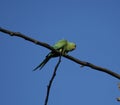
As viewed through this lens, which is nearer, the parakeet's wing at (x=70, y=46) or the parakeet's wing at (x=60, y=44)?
the parakeet's wing at (x=60, y=44)

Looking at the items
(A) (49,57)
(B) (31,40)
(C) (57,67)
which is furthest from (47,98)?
(A) (49,57)

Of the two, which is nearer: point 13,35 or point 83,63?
point 13,35

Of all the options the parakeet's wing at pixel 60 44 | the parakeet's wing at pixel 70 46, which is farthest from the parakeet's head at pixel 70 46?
the parakeet's wing at pixel 60 44

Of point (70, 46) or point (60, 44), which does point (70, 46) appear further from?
point (60, 44)

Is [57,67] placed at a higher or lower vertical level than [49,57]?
lower

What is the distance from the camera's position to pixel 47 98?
1587 millimetres

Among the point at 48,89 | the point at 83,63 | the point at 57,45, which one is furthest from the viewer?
the point at 57,45

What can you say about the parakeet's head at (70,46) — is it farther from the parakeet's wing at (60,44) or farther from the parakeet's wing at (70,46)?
the parakeet's wing at (60,44)

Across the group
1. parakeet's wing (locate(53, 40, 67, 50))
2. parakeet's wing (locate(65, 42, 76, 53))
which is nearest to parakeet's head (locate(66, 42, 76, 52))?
parakeet's wing (locate(65, 42, 76, 53))

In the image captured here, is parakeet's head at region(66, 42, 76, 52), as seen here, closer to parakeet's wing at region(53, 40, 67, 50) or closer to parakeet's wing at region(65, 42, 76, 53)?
parakeet's wing at region(65, 42, 76, 53)

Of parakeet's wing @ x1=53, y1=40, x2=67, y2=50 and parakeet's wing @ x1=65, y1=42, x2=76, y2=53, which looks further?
parakeet's wing @ x1=65, y1=42, x2=76, y2=53

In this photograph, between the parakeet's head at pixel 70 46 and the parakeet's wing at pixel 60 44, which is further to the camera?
the parakeet's head at pixel 70 46

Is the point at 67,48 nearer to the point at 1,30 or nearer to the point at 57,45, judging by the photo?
the point at 57,45

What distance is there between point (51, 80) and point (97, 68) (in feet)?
1.44
